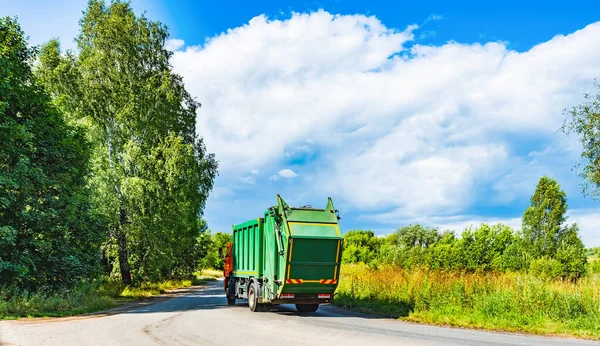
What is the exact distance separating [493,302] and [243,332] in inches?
285

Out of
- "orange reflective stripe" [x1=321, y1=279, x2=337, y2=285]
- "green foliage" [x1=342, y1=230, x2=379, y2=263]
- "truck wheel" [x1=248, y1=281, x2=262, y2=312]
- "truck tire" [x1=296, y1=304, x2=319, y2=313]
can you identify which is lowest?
"truck tire" [x1=296, y1=304, x2=319, y2=313]

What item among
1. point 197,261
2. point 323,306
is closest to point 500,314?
point 323,306

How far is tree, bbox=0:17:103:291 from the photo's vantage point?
1691 centimetres

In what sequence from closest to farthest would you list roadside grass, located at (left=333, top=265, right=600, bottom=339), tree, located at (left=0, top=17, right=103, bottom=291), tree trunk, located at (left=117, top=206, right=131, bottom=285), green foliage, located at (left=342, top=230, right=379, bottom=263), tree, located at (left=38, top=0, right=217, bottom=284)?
roadside grass, located at (left=333, top=265, right=600, bottom=339) < tree, located at (left=0, top=17, right=103, bottom=291) < tree, located at (left=38, top=0, right=217, bottom=284) < tree trunk, located at (left=117, top=206, right=131, bottom=285) < green foliage, located at (left=342, top=230, right=379, bottom=263)

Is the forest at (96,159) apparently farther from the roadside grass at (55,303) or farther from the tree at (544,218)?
the tree at (544,218)

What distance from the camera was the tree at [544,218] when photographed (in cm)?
5019

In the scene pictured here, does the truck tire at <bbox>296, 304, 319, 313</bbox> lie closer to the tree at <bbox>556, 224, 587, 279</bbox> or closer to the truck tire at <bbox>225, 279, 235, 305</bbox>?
the truck tire at <bbox>225, 279, 235, 305</bbox>

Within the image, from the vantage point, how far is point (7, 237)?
52.2 feet

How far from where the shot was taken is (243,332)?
1119 cm

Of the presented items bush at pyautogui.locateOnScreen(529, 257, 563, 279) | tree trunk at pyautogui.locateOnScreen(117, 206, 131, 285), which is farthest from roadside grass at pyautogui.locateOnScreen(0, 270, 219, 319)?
bush at pyautogui.locateOnScreen(529, 257, 563, 279)

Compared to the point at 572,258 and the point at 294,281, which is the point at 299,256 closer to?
the point at 294,281

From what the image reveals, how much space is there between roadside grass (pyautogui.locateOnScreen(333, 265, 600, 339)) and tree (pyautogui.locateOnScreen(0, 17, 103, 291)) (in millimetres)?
11505

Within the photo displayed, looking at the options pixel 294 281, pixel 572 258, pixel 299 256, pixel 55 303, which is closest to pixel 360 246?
pixel 572 258

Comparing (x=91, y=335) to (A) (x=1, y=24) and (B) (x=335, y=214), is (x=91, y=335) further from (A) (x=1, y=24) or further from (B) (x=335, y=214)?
(A) (x=1, y=24)
